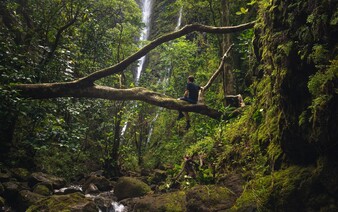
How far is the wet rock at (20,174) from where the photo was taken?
9703 mm

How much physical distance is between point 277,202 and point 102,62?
11999 millimetres

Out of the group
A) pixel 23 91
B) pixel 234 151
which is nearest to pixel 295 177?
pixel 234 151

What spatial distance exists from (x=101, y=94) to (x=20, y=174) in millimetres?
4173

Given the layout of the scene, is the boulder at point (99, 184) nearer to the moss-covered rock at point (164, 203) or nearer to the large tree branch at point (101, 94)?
the large tree branch at point (101, 94)

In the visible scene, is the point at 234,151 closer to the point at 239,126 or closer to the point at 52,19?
the point at 239,126

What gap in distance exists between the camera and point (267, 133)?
5.31 m

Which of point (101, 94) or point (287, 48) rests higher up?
point (287, 48)

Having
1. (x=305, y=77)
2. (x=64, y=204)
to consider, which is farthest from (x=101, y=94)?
(x=305, y=77)

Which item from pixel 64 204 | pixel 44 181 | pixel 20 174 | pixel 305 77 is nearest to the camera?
pixel 305 77

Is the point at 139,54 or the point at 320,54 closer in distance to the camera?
the point at 320,54

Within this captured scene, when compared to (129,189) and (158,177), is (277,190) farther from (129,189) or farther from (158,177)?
(158,177)

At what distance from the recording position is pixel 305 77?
4168mm

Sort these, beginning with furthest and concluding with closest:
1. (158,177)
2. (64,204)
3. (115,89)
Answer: (158,177)
(115,89)
(64,204)

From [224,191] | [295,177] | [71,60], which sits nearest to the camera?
[295,177]
